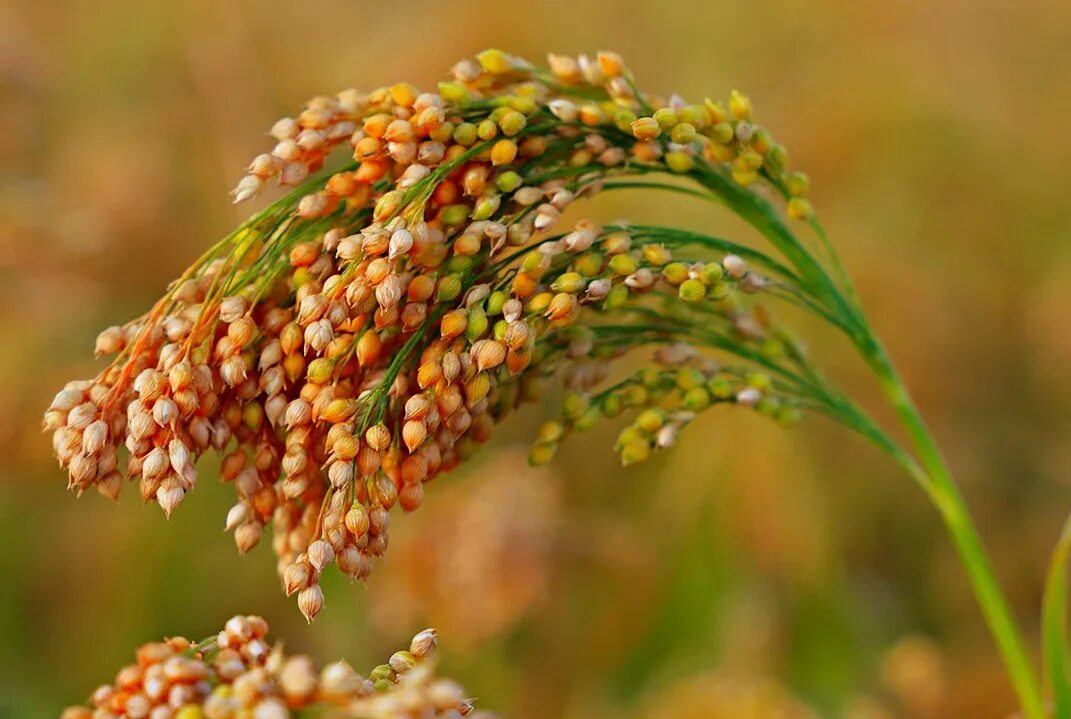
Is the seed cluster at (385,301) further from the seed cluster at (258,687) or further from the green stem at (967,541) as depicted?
the green stem at (967,541)

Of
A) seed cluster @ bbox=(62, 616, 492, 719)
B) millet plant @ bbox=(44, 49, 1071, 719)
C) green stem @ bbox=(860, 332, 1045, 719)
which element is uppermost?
millet plant @ bbox=(44, 49, 1071, 719)

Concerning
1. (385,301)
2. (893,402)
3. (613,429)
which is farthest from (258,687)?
(613,429)

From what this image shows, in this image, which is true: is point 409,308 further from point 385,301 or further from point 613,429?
point 613,429

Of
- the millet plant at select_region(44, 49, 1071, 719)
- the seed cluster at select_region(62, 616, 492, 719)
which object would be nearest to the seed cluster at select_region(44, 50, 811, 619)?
the millet plant at select_region(44, 49, 1071, 719)

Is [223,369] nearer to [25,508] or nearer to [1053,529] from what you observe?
[25,508]

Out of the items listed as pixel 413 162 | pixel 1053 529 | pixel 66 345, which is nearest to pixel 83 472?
pixel 413 162

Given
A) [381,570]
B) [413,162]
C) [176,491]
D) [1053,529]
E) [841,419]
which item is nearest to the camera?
[176,491]

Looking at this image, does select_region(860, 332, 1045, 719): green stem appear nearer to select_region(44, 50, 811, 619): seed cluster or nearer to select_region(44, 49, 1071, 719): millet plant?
select_region(44, 49, 1071, 719): millet plant

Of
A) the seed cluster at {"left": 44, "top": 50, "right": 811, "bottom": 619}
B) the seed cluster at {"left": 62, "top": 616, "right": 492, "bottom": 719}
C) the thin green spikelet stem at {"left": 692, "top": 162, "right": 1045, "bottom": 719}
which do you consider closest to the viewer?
the seed cluster at {"left": 62, "top": 616, "right": 492, "bottom": 719}
